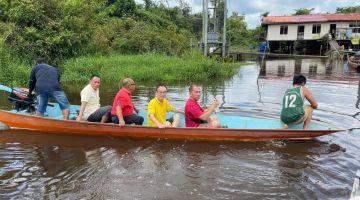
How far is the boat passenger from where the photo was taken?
7.49 metres

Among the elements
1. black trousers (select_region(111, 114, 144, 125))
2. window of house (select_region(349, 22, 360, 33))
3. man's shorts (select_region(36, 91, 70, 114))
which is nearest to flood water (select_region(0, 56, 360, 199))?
black trousers (select_region(111, 114, 144, 125))

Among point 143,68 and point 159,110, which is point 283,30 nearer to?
point 143,68

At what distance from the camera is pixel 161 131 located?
6.93 metres

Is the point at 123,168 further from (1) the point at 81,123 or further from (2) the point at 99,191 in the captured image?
(1) the point at 81,123

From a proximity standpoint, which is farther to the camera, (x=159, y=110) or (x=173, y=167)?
(x=159, y=110)

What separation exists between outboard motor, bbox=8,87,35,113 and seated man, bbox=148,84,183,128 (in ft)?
9.69

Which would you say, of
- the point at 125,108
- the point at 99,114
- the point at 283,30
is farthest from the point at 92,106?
the point at 283,30

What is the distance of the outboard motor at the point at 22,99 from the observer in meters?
7.95

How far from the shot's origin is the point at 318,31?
40719 mm

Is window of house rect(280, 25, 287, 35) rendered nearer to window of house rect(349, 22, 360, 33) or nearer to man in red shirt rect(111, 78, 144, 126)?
window of house rect(349, 22, 360, 33)

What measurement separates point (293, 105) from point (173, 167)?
8.82 ft

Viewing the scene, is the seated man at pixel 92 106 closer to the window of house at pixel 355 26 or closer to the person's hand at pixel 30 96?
the person's hand at pixel 30 96

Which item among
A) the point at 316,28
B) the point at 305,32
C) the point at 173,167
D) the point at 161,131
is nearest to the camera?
the point at 173,167

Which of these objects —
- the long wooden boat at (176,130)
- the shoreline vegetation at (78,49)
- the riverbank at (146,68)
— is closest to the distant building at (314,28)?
the shoreline vegetation at (78,49)
